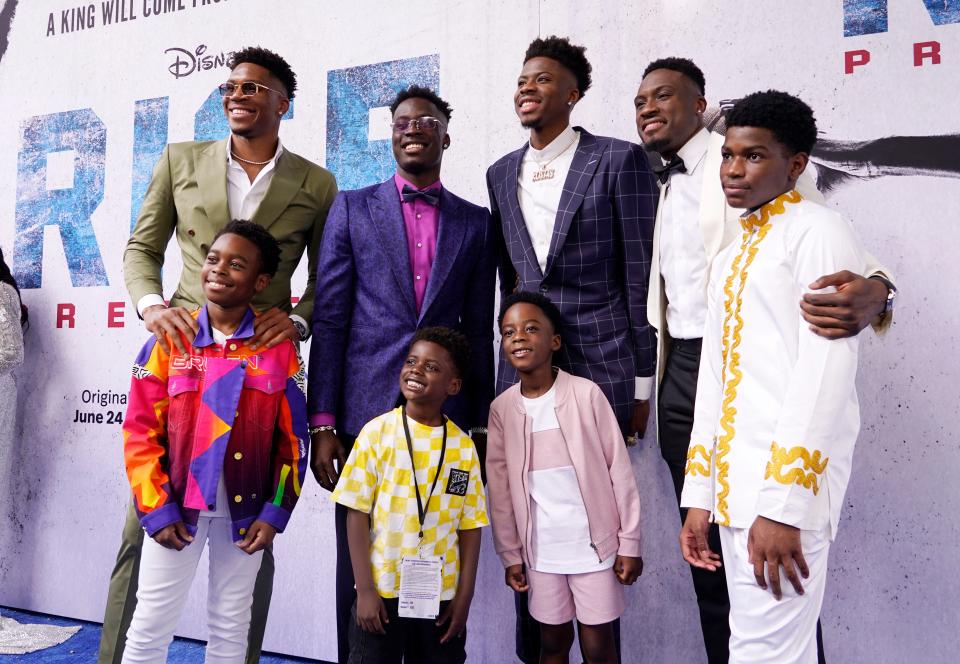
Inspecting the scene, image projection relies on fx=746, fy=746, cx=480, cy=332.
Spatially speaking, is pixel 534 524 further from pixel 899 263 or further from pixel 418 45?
pixel 418 45

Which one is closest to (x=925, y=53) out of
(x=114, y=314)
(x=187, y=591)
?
(x=187, y=591)

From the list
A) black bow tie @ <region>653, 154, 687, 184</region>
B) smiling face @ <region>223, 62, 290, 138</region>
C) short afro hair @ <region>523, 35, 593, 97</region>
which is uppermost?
short afro hair @ <region>523, 35, 593, 97</region>

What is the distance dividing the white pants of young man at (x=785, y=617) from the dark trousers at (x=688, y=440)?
0.69 metres

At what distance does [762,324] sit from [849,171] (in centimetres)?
148

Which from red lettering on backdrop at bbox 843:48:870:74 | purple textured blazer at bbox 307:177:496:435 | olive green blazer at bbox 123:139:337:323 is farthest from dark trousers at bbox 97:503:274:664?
red lettering on backdrop at bbox 843:48:870:74

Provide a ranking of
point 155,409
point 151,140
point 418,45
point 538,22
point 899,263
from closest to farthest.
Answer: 1. point 155,409
2. point 899,263
3. point 538,22
4. point 418,45
5. point 151,140

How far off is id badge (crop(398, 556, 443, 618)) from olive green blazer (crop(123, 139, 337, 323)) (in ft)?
2.92

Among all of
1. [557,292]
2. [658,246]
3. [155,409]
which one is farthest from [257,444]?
[658,246]

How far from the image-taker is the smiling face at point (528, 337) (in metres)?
2.17

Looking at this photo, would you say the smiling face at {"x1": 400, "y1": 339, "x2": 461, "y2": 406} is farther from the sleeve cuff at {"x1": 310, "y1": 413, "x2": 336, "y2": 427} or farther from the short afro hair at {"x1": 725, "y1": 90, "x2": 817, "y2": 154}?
the short afro hair at {"x1": 725, "y1": 90, "x2": 817, "y2": 154}

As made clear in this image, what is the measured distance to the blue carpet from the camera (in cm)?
313

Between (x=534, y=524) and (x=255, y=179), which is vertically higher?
(x=255, y=179)

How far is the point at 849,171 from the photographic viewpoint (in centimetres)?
268

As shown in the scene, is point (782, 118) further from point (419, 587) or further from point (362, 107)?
point (362, 107)
